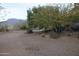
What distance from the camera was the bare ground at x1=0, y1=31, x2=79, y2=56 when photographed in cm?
121

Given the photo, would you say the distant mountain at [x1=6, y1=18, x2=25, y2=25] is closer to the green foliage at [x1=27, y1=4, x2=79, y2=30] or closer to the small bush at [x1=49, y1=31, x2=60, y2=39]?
the green foliage at [x1=27, y1=4, x2=79, y2=30]

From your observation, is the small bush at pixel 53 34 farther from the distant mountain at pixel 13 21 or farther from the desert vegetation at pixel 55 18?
the distant mountain at pixel 13 21

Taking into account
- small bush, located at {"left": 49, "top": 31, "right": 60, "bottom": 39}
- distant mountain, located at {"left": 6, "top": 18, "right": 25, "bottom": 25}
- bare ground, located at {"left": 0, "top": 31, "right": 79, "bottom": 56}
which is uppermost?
distant mountain, located at {"left": 6, "top": 18, "right": 25, "bottom": 25}

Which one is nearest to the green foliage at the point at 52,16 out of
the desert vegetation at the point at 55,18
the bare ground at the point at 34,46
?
the desert vegetation at the point at 55,18

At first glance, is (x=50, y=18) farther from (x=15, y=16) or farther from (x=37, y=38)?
(x=15, y=16)

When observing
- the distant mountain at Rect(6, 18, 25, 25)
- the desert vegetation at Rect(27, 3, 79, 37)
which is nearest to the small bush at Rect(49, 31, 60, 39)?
the desert vegetation at Rect(27, 3, 79, 37)

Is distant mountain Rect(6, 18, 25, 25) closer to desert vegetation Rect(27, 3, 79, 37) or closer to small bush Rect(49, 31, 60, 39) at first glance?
desert vegetation Rect(27, 3, 79, 37)

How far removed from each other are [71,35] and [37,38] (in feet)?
1.08

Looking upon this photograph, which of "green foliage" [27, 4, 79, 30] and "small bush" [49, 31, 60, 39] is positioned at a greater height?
"green foliage" [27, 4, 79, 30]

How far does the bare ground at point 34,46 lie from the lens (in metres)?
1.21

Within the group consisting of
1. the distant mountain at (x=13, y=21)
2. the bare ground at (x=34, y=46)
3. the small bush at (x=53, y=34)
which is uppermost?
the distant mountain at (x=13, y=21)

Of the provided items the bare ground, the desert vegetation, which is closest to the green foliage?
the desert vegetation

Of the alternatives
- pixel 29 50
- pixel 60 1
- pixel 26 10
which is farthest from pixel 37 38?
pixel 60 1

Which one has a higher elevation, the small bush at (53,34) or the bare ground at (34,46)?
the small bush at (53,34)
